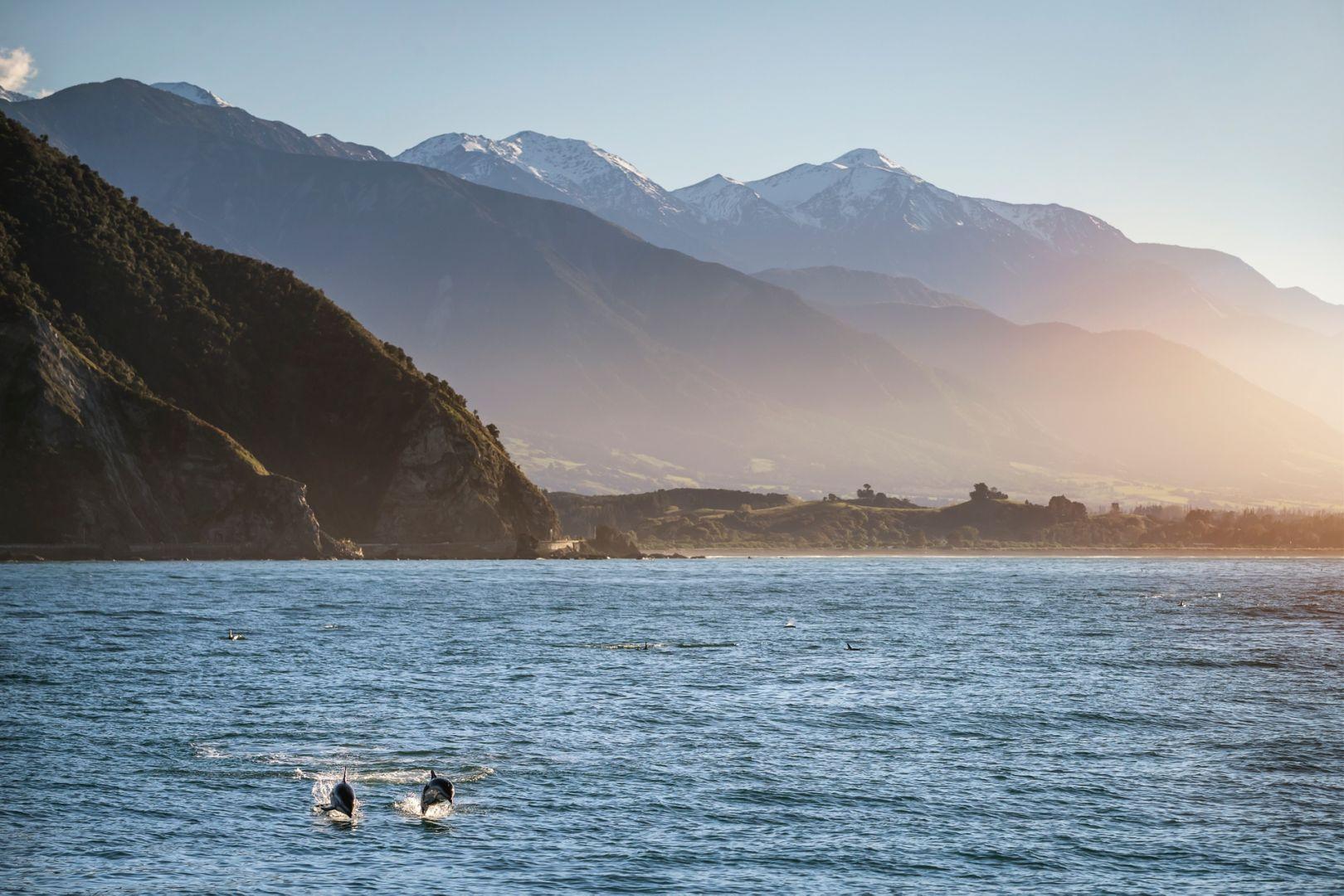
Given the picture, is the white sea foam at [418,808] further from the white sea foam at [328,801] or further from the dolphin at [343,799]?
the dolphin at [343,799]

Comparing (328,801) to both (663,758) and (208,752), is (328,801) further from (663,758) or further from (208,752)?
(663,758)

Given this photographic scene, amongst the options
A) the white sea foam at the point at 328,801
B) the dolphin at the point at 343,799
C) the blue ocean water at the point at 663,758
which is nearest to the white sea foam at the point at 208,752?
the blue ocean water at the point at 663,758

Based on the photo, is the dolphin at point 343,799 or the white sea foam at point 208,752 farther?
the white sea foam at point 208,752

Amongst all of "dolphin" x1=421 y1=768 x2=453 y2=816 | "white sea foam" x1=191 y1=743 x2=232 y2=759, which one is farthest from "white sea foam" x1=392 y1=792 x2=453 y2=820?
"white sea foam" x1=191 y1=743 x2=232 y2=759

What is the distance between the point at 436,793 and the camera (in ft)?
144

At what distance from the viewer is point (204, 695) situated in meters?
68.5

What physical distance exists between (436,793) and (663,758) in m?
12.5

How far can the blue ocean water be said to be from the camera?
1513 inches

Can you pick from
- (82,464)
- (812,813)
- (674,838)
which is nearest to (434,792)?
(674,838)

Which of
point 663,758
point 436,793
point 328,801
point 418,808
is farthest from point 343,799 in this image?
point 663,758

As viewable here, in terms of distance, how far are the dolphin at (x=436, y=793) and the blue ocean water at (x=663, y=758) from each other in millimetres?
752

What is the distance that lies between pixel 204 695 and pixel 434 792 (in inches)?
1179

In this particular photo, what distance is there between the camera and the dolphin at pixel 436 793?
144 ft

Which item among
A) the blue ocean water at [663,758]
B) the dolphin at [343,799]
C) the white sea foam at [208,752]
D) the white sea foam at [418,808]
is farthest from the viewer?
the white sea foam at [208,752]
